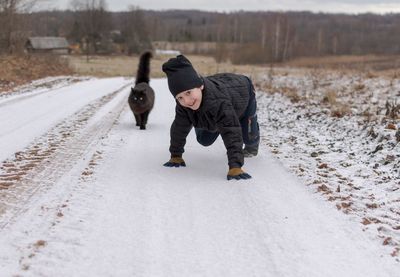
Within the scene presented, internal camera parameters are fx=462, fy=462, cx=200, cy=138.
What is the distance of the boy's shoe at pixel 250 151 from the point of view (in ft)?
21.0

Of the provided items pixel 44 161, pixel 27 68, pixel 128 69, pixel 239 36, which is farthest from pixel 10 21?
pixel 239 36

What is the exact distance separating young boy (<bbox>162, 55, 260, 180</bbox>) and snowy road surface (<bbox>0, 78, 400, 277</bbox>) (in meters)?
0.31

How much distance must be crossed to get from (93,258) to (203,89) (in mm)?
2724

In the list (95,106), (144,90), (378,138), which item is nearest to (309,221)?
(378,138)

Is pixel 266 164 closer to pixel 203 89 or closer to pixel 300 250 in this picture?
pixel 203 89

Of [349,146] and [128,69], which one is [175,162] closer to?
[349,146]

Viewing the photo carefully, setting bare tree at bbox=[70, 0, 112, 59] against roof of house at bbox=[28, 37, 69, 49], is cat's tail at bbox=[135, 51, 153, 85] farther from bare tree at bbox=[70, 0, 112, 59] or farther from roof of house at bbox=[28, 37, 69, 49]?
bare tree at bbox=[70, 0, 112, 59]

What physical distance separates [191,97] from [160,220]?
5.87ft

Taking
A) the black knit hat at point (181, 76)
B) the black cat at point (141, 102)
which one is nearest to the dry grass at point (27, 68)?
the black cat at point (141, 102)

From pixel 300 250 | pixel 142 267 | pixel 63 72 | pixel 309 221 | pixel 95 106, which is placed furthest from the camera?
pixel 63 72

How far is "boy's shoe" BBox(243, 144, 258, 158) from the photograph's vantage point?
639 cm

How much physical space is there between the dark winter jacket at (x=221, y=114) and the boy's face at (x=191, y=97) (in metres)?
0.07

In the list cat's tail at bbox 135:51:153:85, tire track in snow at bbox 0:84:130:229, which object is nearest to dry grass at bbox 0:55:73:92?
cat's tail at bbox 135:51:153:85

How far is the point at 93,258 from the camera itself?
10.3ft
